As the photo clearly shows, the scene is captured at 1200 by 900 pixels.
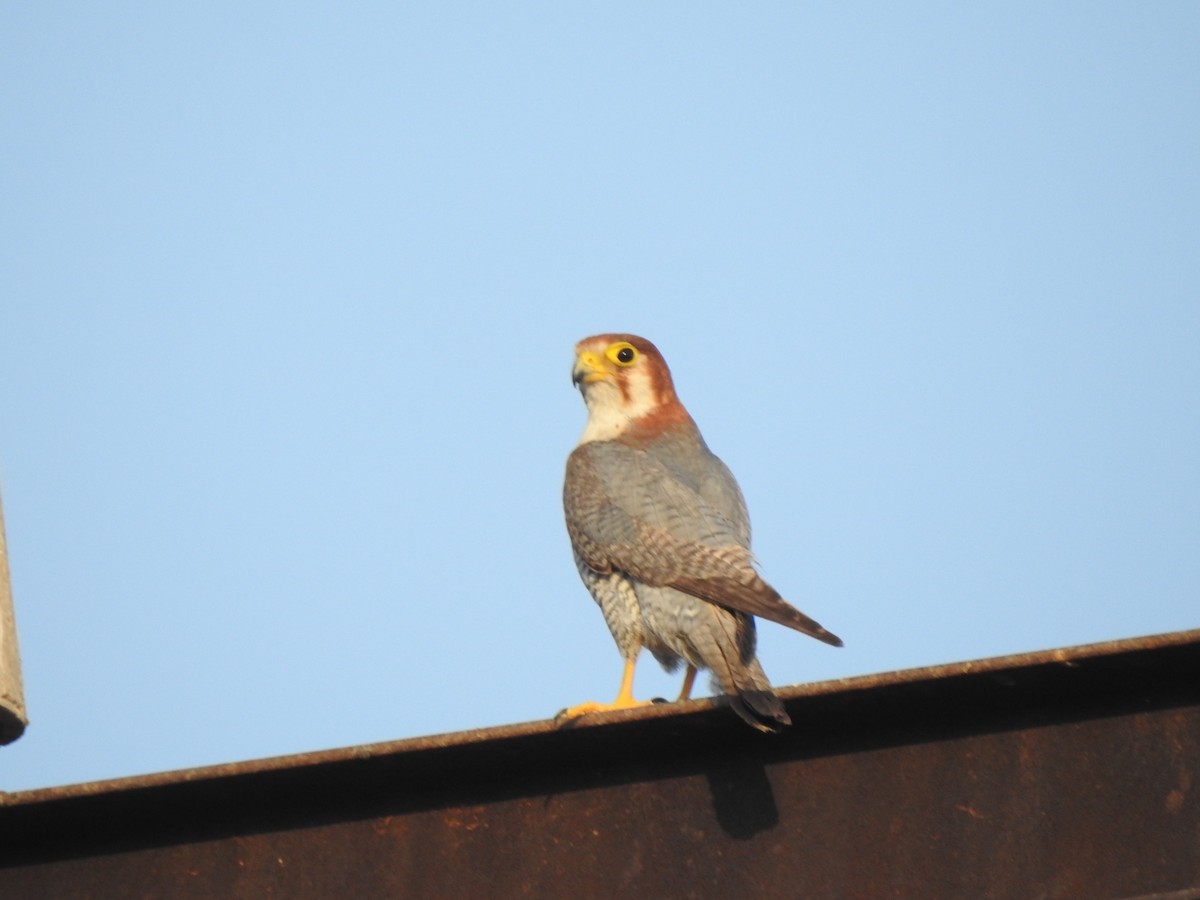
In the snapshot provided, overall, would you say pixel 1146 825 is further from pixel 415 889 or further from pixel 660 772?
pixel 415 889

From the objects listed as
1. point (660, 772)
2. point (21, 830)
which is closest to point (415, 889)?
point (660, 772)

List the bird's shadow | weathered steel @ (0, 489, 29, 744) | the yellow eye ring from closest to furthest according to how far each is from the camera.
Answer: the bird's shadow < weathered steel @ (0, 489, 29, 744) < the yellow eye ring

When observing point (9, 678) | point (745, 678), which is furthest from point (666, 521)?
point (9, 678)

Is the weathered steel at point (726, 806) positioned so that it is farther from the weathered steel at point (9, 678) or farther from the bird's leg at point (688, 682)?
the bird's leg at point (688, 682)

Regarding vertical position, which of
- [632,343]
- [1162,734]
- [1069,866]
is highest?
[632,343]

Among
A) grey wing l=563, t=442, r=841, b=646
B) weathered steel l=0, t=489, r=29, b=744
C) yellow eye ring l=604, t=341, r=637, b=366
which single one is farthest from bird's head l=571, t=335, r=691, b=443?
weathered steel l=0, t=489, r=29, b=744

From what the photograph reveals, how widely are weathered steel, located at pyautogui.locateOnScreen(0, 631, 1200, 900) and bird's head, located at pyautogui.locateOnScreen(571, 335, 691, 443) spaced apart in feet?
9.59

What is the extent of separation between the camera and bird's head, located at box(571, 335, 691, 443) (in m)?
6.68

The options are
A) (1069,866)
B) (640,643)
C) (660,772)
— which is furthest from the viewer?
(640,643)

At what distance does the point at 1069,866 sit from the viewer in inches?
141

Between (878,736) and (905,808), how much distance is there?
→ 185 millimetres

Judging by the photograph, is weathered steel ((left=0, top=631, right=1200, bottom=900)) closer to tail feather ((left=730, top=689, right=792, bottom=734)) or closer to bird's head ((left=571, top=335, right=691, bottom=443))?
tail feather ((left=730, top=689, right=792, bottom=734))

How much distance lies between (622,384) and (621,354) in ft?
0.46

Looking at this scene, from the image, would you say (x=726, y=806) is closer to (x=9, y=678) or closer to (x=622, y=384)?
(x=9, y=678)
